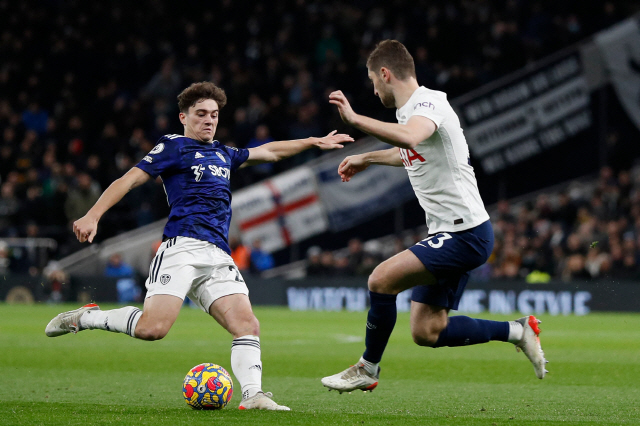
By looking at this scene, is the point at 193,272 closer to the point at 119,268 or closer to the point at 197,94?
the point at 197,94

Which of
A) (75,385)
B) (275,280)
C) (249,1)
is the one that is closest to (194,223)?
(75,385)

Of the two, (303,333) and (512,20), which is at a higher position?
(512,20)

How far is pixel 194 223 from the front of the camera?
246 inches

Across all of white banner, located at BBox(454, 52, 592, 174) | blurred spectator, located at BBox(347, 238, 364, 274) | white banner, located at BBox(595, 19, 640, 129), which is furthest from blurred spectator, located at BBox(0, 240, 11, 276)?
white banner, located at BBox(595, 19, 640, 129)

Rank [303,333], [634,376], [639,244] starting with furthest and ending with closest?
[639,244] < [303,333] < [634,376]

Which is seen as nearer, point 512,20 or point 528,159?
point 528,159

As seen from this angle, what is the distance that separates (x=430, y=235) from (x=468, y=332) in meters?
0.73

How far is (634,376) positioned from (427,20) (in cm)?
1365

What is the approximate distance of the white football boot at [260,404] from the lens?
583 centimetres

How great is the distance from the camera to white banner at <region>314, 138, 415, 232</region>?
1850 cm

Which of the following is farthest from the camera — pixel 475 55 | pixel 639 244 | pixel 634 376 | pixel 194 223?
pixel 475 55

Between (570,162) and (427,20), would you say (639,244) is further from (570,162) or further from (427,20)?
(427,20)

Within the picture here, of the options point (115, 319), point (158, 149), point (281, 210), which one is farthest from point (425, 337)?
point (281, 210)

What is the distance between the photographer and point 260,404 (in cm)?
586
